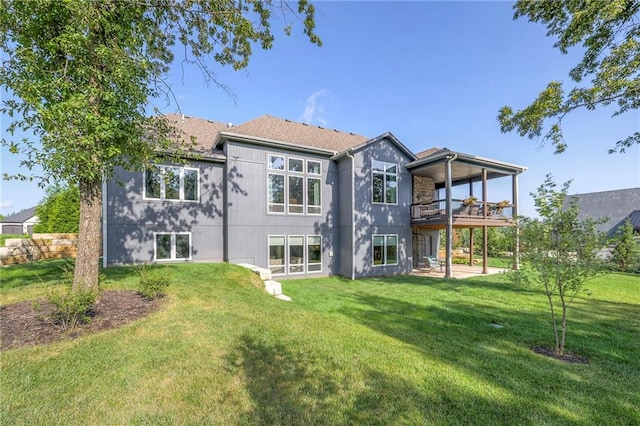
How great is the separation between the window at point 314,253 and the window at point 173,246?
5.05 m

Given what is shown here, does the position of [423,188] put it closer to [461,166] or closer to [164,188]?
[461,166]

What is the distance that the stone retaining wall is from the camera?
10.1 metres

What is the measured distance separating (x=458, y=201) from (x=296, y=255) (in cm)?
830

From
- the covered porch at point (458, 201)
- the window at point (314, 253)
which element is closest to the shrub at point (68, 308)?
the window at point (314, 253)

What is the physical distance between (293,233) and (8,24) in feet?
31.5

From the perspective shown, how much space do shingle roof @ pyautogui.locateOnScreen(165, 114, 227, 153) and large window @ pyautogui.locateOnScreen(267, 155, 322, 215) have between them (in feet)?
10.4

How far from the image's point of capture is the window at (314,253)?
12.5 meters

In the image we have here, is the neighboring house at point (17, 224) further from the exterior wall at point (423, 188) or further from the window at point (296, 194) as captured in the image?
the exterior wall at point (423, 188)

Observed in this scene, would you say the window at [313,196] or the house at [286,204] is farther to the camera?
the window at [313,196]

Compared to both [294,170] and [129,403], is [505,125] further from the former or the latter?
[129,403]

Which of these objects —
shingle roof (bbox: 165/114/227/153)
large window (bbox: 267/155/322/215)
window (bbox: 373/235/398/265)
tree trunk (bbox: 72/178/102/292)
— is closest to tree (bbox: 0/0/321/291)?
tree trunk (bbox: 72/178/102/292)

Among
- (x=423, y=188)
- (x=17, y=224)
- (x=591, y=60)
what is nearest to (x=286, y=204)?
(x=423, y=188)

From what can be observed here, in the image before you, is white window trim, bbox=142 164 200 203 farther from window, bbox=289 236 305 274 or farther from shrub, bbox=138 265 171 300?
shrub, bbox=138 265 171 300

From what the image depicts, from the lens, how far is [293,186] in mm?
12289
